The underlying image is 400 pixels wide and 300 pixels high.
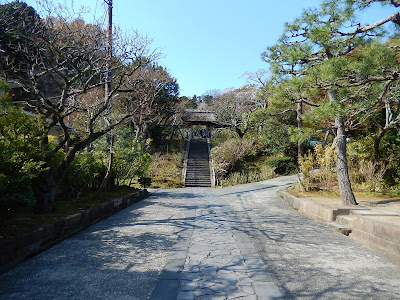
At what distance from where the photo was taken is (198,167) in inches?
835

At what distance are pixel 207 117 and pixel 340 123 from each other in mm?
22045

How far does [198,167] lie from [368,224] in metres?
16.5

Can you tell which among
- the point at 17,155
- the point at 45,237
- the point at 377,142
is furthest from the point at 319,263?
the point at 377,142

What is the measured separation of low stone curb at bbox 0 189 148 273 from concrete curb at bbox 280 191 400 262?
5344mm

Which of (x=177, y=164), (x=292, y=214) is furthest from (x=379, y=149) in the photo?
(x=177, y=164)

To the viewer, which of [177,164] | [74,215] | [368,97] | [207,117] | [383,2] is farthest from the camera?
[207,117]

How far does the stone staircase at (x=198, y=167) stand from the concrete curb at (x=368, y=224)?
1085 cm

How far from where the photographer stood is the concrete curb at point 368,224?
4.27 m

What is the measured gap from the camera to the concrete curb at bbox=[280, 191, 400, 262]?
14.0 feet

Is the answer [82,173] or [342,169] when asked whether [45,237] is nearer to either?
[82,173]

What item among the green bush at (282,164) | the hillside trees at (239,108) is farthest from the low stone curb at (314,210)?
the hillside trees at (239,108)

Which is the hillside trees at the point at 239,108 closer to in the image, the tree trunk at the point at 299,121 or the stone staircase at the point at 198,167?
the stone staircase at the point at 198,167

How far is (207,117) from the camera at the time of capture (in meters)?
29.4

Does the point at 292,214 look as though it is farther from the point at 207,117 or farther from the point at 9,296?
the point at 207,117
